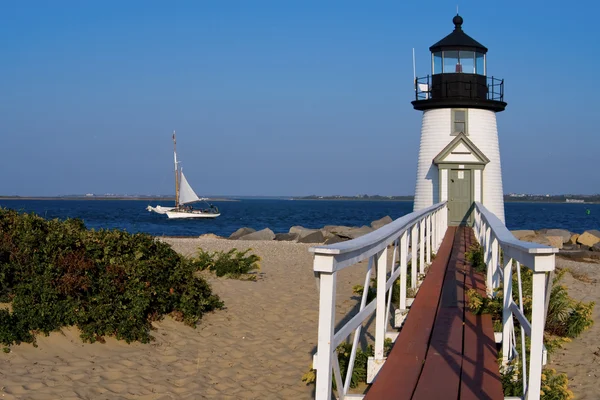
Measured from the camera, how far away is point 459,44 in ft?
67.2

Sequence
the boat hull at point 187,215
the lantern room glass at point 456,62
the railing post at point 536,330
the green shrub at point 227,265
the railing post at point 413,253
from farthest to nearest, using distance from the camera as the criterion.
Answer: the boat hull at point 187,215 < the lantern room glass at point 456,62 < the green shrub at point 227,265 < the railing post at point 413,253 < the railing post at point 536,330

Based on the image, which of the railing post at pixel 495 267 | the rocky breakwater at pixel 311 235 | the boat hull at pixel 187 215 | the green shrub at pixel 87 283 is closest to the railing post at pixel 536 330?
the railing post at pixel 495 267

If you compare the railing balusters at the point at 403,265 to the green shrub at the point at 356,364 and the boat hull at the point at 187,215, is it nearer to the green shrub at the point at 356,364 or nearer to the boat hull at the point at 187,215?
the green shrub at the point at 356,364

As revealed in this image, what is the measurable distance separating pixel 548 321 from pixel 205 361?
16.5 feet

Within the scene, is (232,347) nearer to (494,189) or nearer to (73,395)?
(73,395)

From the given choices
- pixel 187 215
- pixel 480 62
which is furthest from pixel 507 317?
pixel 187 215

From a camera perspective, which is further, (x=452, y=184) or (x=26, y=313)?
(x=452, y=184)

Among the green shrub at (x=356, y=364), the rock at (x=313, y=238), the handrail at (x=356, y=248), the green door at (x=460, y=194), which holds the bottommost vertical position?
the rock at (x=313, y=238)

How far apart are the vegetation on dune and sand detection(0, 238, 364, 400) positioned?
2107mm

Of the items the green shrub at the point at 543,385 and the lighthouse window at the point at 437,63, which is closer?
the green shrub at the point at 543,385

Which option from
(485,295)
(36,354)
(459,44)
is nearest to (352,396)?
(485,295)

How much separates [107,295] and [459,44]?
1540 centimetres

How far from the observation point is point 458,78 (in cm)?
2039

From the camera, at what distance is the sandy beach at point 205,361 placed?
258 inches
